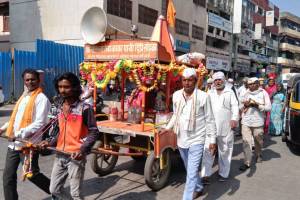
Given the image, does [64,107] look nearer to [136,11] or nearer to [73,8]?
[73,8]

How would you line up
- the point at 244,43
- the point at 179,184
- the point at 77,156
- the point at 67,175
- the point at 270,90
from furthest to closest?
the point at 244,43 < the point at 270,90 < the point at 179,184 < the point at 67,175 < the point at 77,156

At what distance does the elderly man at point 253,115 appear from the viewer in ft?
22.0

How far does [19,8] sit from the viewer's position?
985 inches

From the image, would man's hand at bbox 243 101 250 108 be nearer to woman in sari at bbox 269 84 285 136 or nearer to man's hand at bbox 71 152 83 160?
man's hand at bbox 71 152 83 160

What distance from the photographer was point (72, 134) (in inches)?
140

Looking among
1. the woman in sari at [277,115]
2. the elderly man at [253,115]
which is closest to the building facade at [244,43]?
the woman in sari at [277,115]

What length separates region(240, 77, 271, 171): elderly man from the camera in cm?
670

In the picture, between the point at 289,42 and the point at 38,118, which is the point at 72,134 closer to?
the point at 38,118

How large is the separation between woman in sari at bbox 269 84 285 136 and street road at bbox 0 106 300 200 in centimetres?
381

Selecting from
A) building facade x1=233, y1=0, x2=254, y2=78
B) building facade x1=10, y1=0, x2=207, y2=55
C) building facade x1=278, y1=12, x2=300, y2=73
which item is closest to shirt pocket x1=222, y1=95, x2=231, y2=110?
building facade x1=10, y1=0, x2=207, y2=55

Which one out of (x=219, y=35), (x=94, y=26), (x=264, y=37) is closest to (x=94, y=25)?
(x=94, y=26)

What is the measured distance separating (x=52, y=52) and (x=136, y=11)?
7963 mm

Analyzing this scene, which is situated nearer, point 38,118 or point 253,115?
point 38,118

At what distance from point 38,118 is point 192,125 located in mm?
1861
